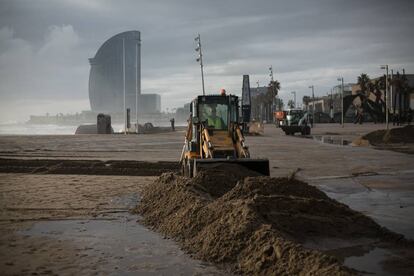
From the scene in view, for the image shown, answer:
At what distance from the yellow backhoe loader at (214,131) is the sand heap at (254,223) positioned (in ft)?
7.70

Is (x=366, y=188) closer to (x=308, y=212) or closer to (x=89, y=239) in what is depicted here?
(x=308, y=212)

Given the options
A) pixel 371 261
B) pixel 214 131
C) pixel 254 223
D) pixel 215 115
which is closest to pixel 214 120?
pixel 215 115

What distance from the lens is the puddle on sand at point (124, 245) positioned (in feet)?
19.1

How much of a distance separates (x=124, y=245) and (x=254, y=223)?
6.71 feet

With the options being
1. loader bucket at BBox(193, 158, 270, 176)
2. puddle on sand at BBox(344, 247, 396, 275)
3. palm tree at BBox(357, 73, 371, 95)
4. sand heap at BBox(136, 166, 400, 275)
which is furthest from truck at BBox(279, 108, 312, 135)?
palm tree at BBox(357, 73, 371, 95)

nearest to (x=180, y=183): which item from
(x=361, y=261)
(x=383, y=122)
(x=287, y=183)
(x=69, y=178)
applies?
(x=287, y=183)

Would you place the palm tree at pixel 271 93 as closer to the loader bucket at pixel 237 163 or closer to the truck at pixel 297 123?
the truck at pixel 297 123

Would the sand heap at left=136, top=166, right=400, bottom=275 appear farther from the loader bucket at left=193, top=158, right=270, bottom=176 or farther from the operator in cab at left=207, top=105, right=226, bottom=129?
the operator in cab at left=207, top=105, right=226, bottom=129

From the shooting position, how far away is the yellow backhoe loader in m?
12.8

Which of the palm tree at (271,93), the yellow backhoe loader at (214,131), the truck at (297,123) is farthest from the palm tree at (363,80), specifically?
the yellow backhoe loader at (214,131)

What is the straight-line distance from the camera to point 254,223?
6.54 meters

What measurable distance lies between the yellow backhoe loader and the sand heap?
235 centimetres

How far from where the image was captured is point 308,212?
25.4 feet

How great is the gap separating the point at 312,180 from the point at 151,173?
560 cm
